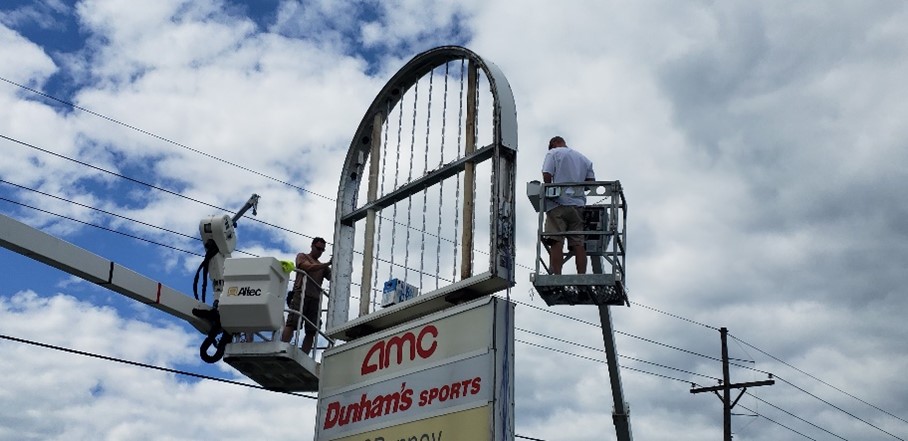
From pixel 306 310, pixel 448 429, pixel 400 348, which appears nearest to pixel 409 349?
pixel 400 348

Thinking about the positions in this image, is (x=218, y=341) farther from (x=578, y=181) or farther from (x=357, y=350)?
(x=578, y=181)

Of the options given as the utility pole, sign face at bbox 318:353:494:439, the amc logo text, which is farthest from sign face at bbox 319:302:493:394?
the utility pole

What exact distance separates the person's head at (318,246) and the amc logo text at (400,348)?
7.33ft

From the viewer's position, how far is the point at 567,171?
12.3 m

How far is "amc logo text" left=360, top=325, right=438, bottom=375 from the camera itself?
1215cm

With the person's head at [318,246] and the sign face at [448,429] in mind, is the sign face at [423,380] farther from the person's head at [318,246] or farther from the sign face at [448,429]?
the person's head at [318,246]

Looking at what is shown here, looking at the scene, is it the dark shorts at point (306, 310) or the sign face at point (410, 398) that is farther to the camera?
the dark shorts at point (306, 310)

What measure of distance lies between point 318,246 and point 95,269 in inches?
143

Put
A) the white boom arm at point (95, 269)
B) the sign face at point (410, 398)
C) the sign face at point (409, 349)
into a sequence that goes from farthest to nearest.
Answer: the sign face at point (409, 349), the sign face at point (410, 398), the white boom arm at point (95, 269)

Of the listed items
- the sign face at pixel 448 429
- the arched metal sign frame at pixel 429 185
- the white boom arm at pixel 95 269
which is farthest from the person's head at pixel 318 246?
the sign face at pixel 448 429

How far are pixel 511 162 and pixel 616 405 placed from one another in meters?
4.82

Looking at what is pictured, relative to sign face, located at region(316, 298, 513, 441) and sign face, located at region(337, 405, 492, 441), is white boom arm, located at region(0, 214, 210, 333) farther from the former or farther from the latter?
sign face, located at region(337, 405, 492, 441)

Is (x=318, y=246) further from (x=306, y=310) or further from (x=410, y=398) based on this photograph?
(x=410, y=398)

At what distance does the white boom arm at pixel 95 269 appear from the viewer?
432 inches
